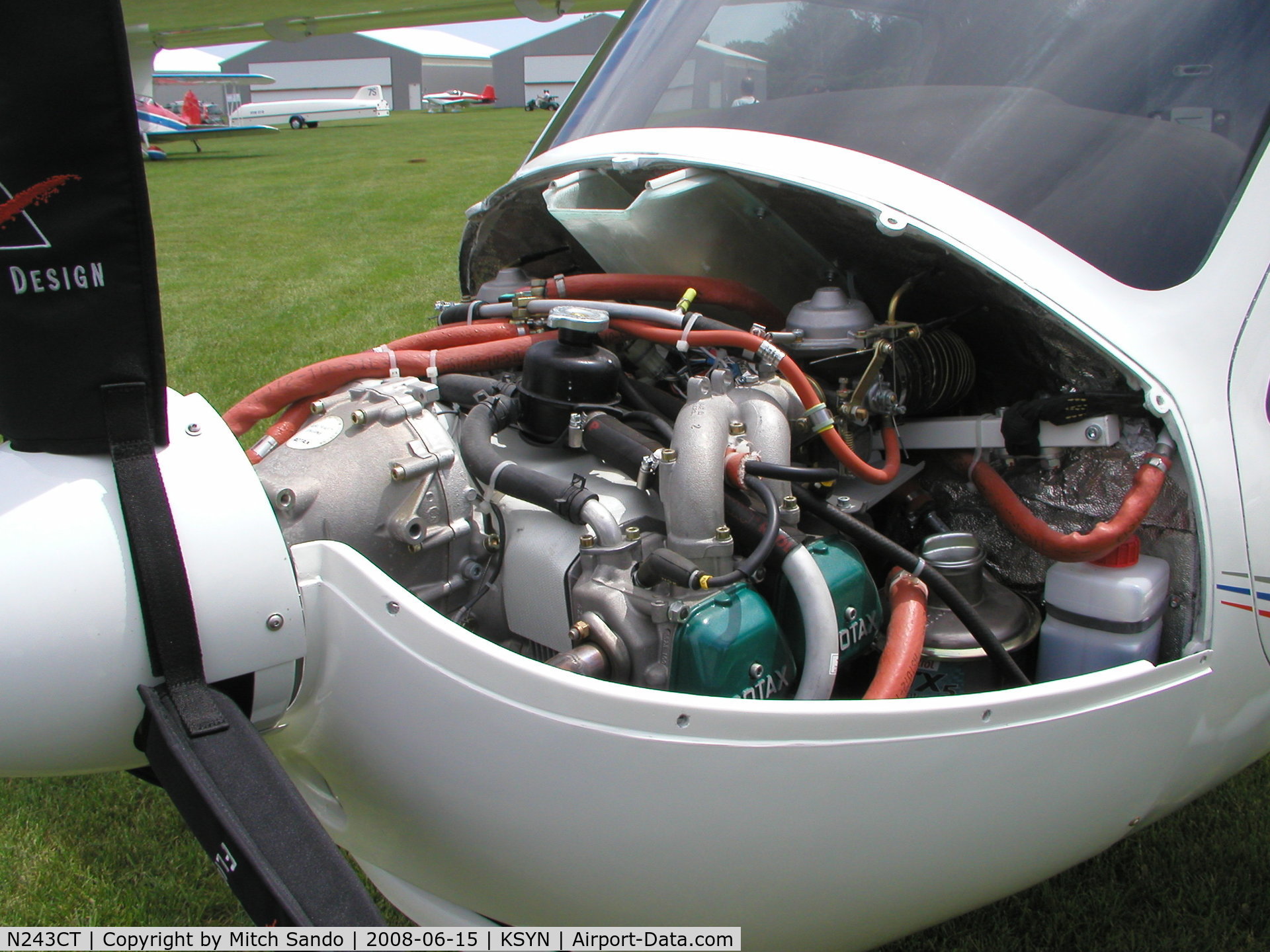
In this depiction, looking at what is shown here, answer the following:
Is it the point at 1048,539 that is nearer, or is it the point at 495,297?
the point at 1048,539

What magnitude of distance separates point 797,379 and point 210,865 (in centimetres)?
178

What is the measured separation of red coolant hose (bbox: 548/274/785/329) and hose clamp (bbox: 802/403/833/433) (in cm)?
44

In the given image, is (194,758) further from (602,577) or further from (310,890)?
(602,577)

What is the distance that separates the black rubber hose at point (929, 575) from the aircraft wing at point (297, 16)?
5.18 m

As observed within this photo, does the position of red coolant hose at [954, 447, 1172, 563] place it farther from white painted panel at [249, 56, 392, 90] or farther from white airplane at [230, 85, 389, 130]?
white painted panel at [249, 56, 392, 90]

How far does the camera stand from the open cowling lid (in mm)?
1102

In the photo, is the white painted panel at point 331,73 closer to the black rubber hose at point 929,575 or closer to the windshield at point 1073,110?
the windshield at point 1073,110

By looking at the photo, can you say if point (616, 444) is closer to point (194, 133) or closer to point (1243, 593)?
point (1243, 593)

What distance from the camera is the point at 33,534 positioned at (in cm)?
121

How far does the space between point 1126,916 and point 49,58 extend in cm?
241

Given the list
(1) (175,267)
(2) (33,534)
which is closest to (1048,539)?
(2) (33,534)

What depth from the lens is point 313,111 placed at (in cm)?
3184

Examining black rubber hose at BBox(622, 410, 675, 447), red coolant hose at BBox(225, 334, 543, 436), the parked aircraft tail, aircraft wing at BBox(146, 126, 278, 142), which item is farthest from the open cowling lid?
the parked aircraft tail

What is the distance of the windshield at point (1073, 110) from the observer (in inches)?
65.6
